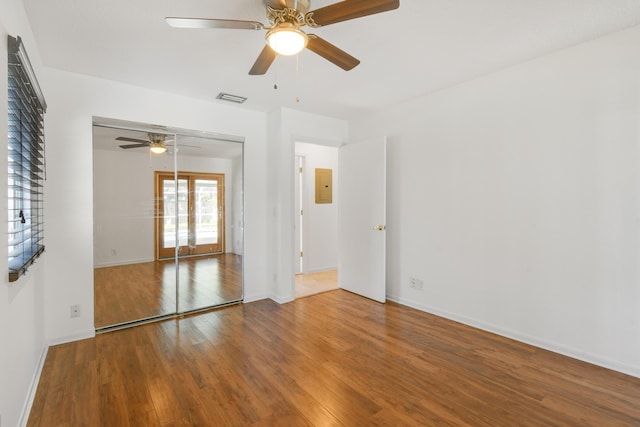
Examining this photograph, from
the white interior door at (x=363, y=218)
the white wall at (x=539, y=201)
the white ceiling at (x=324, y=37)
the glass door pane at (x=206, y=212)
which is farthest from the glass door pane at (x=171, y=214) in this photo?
the white wall at (x=539, y=201)

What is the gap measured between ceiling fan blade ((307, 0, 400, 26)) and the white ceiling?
0.32 meters

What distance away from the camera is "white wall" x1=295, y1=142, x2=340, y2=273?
5457mm

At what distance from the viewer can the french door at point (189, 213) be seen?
3.51 m

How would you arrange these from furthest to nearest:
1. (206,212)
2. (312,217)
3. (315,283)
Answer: (312,217)
(315,283)
(206,212)

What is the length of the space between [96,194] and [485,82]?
4.01m

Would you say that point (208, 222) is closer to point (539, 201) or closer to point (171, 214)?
point (171, 214)

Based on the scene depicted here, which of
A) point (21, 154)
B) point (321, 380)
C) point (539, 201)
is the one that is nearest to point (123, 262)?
point (21, 154)

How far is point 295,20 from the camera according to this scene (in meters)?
1.76

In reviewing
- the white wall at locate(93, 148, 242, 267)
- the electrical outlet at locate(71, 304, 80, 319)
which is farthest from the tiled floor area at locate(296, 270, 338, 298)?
the electrical outlet at locate(71, 304, 80, 319)

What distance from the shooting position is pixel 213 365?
2406 millimetres

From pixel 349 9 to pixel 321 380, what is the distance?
2388 mm

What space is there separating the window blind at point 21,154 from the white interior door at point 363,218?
3251mm

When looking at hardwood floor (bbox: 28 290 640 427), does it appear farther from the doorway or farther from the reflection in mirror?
the doorway

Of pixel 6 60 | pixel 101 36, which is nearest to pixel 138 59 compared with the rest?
pixel 101 36
